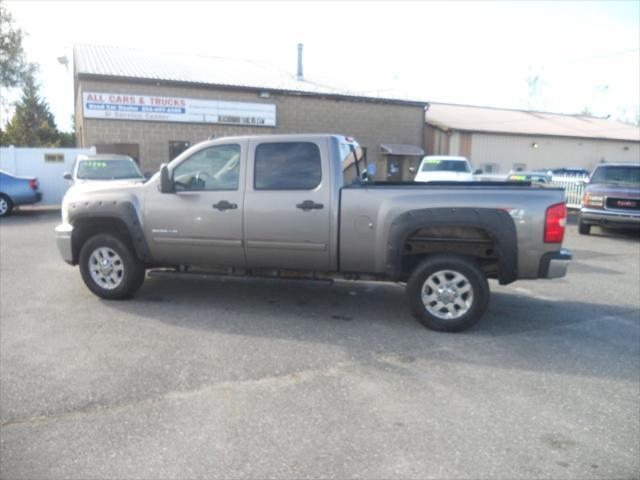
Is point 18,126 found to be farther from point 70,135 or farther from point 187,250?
point 187,250

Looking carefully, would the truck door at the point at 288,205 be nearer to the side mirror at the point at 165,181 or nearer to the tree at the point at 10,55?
the side mirror at the point at 165,181

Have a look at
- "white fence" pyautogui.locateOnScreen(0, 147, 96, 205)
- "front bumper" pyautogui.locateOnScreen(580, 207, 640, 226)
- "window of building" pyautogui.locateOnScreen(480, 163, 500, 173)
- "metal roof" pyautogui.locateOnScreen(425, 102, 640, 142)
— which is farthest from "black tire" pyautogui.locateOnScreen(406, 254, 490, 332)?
"window of building" pyautogui.locateOnScreen(480, 163, 500, 173)

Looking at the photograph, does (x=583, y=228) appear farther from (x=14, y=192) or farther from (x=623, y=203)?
(x=14, y=192)

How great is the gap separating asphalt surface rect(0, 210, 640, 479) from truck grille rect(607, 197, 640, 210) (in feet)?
21.9

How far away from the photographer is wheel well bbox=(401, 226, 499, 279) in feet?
17.6

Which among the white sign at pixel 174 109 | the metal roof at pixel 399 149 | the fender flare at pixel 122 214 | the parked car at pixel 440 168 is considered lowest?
the fender flare at pixel 122 214

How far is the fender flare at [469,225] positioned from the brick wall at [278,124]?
15.6m

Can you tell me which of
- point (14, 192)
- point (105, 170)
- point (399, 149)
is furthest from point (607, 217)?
point (14, 192)

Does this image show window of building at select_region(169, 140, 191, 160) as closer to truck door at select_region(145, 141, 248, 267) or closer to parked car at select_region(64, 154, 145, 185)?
parked car at select_region(64, 154, 145, 185)

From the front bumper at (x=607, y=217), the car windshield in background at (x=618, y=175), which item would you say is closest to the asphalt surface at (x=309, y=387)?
the front bumper at (x=607, y=217)

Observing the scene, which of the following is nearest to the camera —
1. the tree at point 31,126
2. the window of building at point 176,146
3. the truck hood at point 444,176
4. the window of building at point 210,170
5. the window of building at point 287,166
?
the window of building at point 287,166

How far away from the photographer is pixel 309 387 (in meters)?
4.06

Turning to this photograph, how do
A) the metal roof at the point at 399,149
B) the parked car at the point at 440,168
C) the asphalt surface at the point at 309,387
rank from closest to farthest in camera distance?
the asphalt surface at the point at 309,387 < the parked car at the point at 440,168 < the metal roof at the point at 399,149

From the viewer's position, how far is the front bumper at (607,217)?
12.3 m
